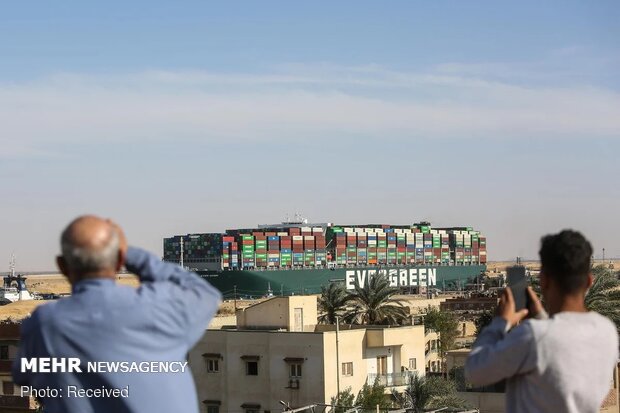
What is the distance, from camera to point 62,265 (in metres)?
3.84

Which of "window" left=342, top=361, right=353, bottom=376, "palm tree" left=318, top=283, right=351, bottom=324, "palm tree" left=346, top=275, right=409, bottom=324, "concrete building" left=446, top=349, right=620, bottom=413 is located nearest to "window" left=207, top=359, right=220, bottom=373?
"window" left=342, top=361, right=353, bottom=376

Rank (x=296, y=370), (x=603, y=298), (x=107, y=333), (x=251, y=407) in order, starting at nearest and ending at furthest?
(x=107, y=333)
(x=603, y=298)
(x=296, y=370)
(x=251, y=407)

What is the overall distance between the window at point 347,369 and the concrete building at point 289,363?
2cm

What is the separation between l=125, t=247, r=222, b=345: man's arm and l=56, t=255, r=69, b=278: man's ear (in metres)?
0.20

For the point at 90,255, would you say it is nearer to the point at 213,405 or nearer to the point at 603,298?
the point at 603,298

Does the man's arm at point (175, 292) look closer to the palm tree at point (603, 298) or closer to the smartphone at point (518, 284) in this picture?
the smartphone at point (518, 284)

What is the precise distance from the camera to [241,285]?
13975 cm

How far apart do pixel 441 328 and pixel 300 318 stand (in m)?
19.9

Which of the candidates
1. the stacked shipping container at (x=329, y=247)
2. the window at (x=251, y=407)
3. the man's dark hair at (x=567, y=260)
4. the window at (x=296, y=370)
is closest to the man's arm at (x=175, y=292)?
the man's dark hair at (x=567, y=260)

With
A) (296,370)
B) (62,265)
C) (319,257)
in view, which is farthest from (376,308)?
(319,257)

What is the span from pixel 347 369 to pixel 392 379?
2.40 m

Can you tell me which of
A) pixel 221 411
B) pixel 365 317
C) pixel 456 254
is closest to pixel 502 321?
pixel 221 411

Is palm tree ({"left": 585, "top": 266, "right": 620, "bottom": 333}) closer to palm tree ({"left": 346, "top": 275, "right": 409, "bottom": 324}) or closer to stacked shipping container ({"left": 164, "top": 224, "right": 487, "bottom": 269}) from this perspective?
palm tree ({"left": 346, "top": 275, "right": 409, "bottom": 324})

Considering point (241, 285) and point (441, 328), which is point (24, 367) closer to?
point (441, 328)
